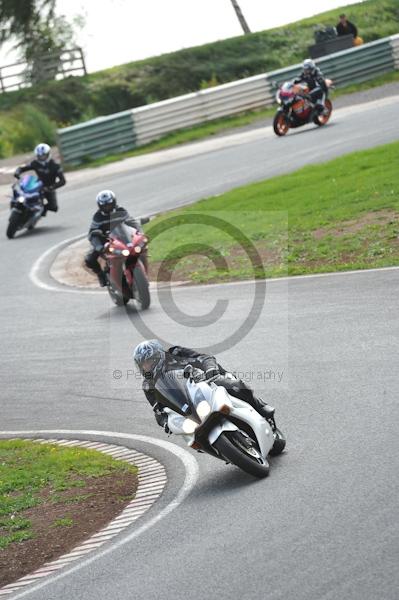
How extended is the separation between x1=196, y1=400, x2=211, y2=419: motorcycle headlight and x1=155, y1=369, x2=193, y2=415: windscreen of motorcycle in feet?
1.01

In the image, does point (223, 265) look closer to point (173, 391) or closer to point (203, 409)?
point (173, 391)

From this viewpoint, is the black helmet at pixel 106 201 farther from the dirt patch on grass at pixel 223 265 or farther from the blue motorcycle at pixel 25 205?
the blue motorcycle at pixel 25 205

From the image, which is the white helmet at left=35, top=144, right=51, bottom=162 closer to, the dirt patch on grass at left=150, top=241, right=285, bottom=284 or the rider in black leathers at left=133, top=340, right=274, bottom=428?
the dirt patch on grass at left=150, top=241, right=285, bottom=284

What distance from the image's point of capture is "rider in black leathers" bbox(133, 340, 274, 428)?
396 inches

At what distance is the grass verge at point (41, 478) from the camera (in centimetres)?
1023

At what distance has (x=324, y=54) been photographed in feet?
129

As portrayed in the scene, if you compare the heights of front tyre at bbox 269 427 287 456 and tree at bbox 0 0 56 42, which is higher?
tree at bbox 0 0 56 42

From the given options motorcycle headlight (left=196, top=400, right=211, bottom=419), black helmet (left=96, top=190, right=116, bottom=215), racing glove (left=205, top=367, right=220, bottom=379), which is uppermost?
black helmet (left=96, top=190, right=116, bottom=215)


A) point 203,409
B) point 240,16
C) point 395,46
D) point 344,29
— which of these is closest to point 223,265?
point 203,409

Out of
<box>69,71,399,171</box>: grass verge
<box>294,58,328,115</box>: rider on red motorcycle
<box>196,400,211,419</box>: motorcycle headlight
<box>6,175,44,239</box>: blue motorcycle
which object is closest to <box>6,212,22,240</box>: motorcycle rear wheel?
<box>6,175,44,239</box>: blue motorcycle

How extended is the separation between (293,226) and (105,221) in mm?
4584

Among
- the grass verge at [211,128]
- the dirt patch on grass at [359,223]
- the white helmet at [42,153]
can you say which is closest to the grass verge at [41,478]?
the dirt patch on grass at [359,223]

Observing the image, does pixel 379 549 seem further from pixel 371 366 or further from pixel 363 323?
pixel 363 323

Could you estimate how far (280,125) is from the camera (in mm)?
32219
